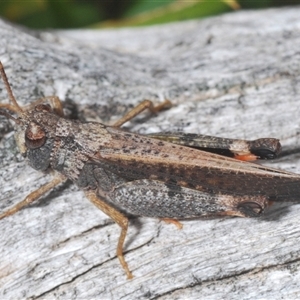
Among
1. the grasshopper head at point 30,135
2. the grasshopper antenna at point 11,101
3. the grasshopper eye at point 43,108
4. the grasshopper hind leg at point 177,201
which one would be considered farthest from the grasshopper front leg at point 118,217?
the grasshopper antenna at point 11,101

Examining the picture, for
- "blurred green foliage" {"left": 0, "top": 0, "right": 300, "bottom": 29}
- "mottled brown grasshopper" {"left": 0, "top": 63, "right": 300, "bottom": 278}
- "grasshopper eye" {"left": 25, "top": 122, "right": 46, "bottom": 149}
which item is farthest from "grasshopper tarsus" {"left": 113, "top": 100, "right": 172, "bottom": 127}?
"blurred green foliage" {"left": 0, "top": 0, "right": 300, "bottom": 29}

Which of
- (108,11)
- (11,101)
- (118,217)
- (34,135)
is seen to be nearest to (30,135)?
(34,135)

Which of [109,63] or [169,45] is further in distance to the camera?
[169,45]

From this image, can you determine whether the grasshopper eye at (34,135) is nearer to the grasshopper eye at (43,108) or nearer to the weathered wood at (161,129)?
the grasshopper eye at (43,108)

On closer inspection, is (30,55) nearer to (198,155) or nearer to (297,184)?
(198,155)

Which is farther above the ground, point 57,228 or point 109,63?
point 109,63

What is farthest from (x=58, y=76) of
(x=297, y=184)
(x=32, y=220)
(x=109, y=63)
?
(x=297, y=184)

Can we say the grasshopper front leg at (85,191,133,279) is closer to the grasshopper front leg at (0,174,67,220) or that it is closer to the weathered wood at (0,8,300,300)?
the weathered wood at (0,8,300,300)
